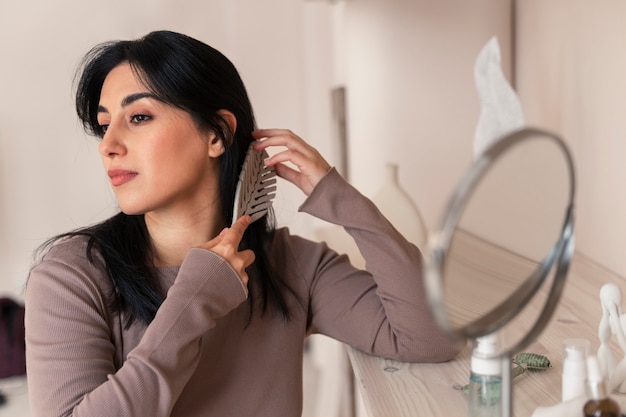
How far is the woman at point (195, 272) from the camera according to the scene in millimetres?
958

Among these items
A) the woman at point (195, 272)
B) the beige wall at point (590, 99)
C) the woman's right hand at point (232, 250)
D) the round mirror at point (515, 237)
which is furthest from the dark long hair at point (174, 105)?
the beige wall at point (590, 99)

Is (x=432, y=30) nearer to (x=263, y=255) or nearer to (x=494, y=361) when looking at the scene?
(x=263, y=255)

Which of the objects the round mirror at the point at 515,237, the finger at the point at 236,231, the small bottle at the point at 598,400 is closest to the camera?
the round mirror at the point at 515,237

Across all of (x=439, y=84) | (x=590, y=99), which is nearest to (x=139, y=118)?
(x=590, y=99)

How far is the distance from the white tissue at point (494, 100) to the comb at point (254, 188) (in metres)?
0.43

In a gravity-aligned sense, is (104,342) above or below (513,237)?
below

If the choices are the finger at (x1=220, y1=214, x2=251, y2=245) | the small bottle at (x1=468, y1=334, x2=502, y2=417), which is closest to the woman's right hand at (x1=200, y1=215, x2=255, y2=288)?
the finger at (x1=220, y1=214, x2=251, y2=245)

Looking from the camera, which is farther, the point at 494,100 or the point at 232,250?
the point at 494,100

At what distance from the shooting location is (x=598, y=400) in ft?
2.13

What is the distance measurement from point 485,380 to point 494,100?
73cm

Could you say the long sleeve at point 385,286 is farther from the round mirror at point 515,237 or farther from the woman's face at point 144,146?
the round mirror at point 515,237

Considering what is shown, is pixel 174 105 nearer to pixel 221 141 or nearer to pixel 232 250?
pixel 221 141

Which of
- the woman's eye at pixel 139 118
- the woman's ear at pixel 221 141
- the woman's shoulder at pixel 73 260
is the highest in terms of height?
the woman's eye at pixel 139 118

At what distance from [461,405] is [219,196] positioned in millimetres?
463
